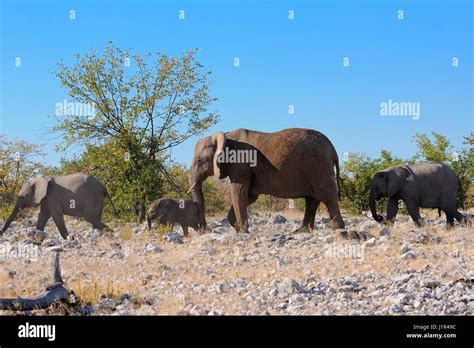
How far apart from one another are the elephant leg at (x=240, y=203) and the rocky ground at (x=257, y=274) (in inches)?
46.2

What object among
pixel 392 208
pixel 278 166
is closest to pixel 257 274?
pixel 278 166

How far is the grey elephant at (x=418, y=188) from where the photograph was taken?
19.2 m

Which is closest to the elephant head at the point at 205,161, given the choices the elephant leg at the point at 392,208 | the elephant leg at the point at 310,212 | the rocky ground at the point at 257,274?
the rocky ground at the point at 257,274

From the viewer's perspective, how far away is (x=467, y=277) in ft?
31.6

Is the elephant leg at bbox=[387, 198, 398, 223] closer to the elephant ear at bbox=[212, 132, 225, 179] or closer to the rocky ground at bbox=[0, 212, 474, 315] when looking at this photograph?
the rocky ground at bbox=[0, 212, 474, 315]

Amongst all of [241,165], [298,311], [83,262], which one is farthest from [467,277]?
[241,165]

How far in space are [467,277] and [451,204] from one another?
33.4 feet

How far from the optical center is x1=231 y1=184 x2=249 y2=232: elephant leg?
1574cm

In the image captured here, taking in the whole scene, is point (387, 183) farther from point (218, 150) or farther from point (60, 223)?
point (60, 223)

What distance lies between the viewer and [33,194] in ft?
60.5

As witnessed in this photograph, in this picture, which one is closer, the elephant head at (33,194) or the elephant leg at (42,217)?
the elephant head at (33,194)

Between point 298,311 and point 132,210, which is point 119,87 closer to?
point 132,210

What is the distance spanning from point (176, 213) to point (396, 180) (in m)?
6.10

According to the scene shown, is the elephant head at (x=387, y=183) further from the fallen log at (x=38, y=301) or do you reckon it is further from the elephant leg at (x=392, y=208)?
the fallen log at (x=38, y=301)
